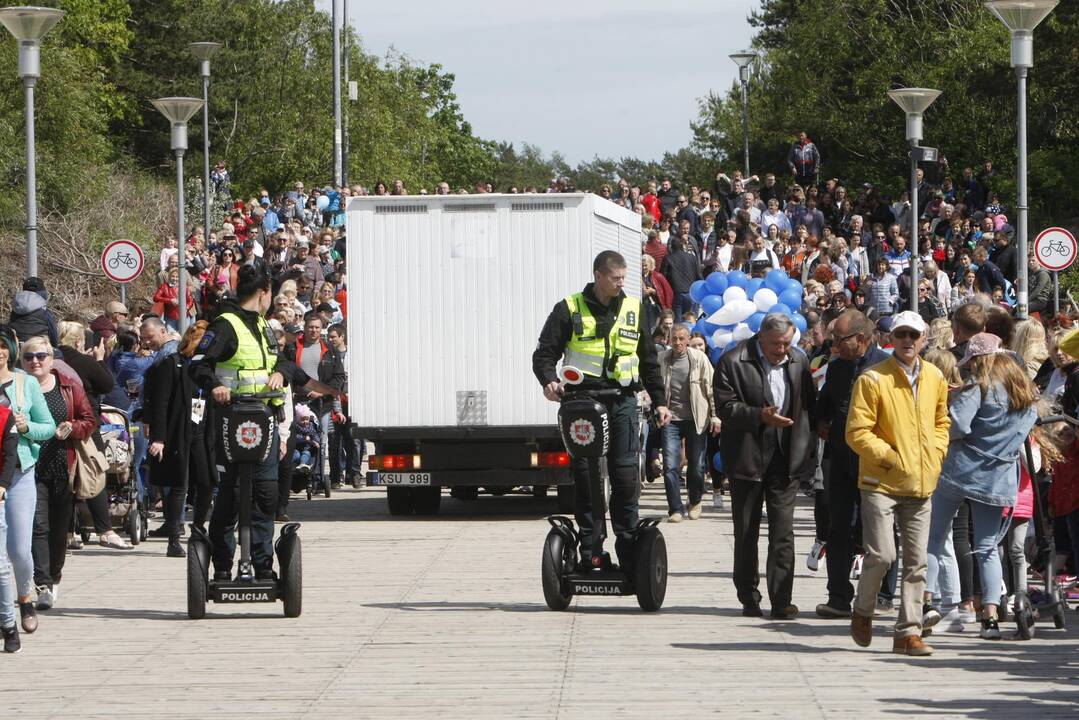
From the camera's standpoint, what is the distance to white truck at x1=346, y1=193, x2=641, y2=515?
18766 millimetres

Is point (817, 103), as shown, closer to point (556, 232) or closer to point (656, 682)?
point (556, 232)

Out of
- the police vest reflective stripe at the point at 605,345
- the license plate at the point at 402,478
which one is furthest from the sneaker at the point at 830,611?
the license plate at the point at 402,478

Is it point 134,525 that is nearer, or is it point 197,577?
point 197,577

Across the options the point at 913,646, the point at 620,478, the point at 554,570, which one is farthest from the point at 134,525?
the point at 913,646

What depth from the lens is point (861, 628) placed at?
10.2 metres

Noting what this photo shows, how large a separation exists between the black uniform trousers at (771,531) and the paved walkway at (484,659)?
0.21 m

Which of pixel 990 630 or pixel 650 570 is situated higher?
pixel 650 570

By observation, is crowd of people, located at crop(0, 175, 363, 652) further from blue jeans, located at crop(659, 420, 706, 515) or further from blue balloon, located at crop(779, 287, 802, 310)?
blue balloon, located at crop(779, 287, 802, 310)

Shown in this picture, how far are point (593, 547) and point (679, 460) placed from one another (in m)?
7.42

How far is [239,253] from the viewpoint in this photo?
34625 millimetres

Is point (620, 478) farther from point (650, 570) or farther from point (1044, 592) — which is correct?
point (1044, 592)

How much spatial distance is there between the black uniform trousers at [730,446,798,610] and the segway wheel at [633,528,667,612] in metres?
0.44

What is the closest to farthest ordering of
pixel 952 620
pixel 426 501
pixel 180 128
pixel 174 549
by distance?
pixel 952 620 → pixel 174 549 → pixel 426 501 → pixel 180 128

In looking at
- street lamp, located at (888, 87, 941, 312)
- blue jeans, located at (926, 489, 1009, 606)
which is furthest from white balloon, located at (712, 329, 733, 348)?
blue jeans, located at (926, 489, 1009, 606)
